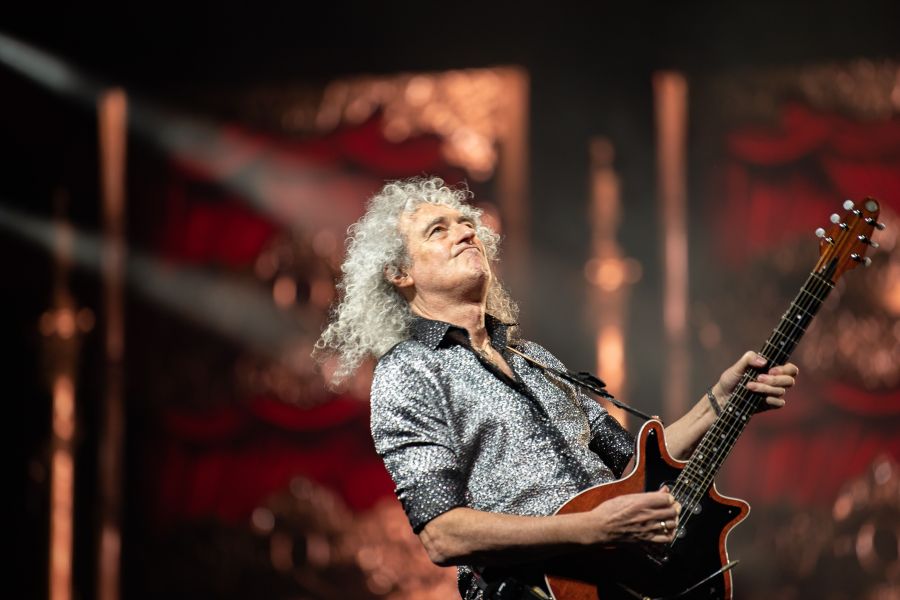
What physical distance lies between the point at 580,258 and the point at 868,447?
1.42 meters

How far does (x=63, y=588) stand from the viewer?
203 inches

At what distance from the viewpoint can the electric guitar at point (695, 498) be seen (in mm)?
2029

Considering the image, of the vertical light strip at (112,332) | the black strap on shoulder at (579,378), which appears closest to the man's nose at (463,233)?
the black strap on shoulder at (579,378)

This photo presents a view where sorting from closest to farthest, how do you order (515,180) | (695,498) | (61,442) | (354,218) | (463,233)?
(695,498)
(463,233)
(515,180)
(354,218)
(61,442)

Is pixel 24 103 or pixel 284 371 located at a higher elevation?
pixel 24 103

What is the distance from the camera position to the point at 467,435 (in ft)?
6.98

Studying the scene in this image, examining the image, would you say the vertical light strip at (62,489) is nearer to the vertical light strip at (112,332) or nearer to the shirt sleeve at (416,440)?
the vertical light strip at (112,332)

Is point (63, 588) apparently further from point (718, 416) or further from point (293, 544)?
point (718, 416)

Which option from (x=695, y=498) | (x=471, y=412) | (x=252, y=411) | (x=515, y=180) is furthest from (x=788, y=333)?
(x=252, y=411)

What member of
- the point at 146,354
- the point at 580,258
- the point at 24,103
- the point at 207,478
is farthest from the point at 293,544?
the point at 24,103

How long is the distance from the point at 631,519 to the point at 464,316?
1.94ft

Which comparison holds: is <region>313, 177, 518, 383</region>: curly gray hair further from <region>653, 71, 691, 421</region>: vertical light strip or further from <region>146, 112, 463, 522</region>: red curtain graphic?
<region>146, 112, 463, 522</region>: red curtain graphic

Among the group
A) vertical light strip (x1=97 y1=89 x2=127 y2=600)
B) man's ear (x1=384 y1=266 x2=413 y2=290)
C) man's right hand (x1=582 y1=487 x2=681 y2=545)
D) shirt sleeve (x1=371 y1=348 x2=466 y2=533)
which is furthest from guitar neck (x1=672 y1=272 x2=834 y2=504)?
vertical light strip (x1=97 y1=89 x2=127 y2=600)

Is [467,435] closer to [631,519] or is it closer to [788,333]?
[631,519]
